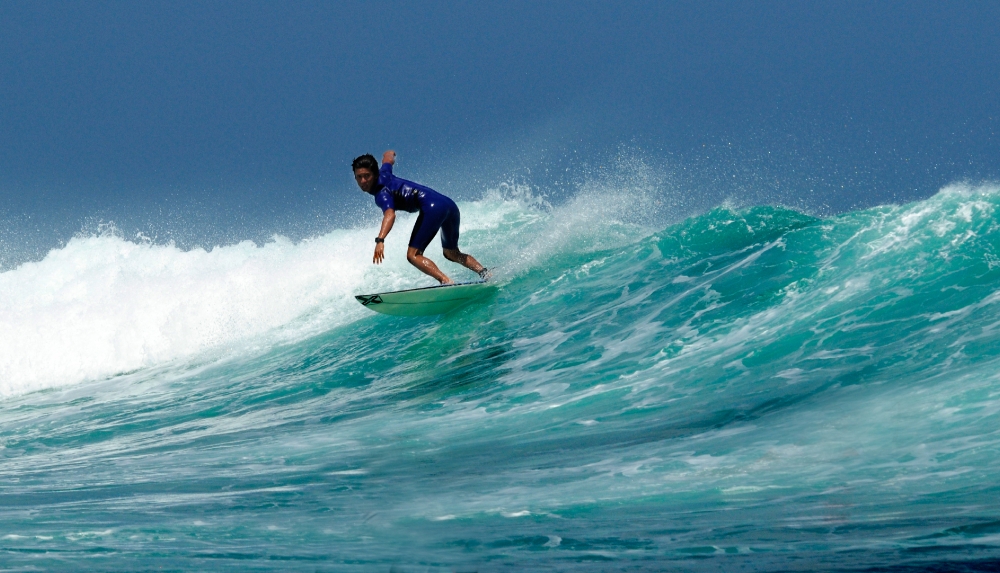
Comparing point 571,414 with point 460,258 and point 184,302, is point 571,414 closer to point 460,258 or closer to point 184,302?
point 460,258

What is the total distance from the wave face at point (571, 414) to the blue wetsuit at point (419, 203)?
1.12 m

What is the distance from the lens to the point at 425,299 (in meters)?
10.4

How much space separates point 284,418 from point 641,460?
12.0 ft

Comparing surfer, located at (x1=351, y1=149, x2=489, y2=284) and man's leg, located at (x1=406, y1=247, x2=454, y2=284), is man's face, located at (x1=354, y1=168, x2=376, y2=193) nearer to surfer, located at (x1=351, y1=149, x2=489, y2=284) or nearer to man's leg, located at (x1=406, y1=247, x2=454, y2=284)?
surfer, located at (x1=351, y1=149, x2=489, y2=284)

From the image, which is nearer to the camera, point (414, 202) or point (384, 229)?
point (384, 229)

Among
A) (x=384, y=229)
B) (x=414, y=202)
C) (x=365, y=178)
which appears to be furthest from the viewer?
(x=414, y=202)

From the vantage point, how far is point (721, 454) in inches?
211

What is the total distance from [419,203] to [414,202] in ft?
Answer: 0.18

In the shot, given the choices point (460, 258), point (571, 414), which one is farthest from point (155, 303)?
point (571, 414)

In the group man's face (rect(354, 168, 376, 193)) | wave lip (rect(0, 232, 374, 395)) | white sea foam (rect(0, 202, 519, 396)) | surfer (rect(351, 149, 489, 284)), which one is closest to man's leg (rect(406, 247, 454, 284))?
surfer (rect(351, 149, 489, 284))

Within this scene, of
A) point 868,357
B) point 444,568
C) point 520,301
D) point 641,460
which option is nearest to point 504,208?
point 520,301

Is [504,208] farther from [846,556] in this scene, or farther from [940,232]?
[846,556]

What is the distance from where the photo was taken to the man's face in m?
9.48

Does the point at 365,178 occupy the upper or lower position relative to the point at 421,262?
upper
